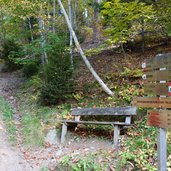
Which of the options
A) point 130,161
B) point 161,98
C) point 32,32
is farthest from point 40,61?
point 161,98

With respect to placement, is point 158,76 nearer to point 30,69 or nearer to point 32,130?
point 32,130

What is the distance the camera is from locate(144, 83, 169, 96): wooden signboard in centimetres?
385

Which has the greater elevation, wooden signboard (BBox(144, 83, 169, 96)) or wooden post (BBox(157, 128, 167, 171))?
wooden signboard (BBox(144, 83, 169, 96))

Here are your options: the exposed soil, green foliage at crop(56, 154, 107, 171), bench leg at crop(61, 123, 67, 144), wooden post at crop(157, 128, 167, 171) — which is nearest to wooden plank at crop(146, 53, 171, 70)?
wooden post at crop(157, 128, 167, 171)

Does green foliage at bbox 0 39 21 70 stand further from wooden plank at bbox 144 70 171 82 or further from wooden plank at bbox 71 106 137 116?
wooden plank at bbox 144 70 171 82

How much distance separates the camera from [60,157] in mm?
6168

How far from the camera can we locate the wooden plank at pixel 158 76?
384 centimetres

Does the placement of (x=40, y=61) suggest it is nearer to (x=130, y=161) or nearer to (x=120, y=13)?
(x=120, y=13)

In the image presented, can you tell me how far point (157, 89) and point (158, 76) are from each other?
211 millimetres

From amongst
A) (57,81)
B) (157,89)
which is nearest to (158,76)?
(157,89)

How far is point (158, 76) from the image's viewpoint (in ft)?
13.1

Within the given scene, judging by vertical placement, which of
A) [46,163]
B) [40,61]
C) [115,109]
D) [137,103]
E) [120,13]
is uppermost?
[120,13]

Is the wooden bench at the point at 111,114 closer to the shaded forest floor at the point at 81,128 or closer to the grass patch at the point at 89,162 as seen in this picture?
the shaded forest floor at the point at 81,128

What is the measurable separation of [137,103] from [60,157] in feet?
9.06
